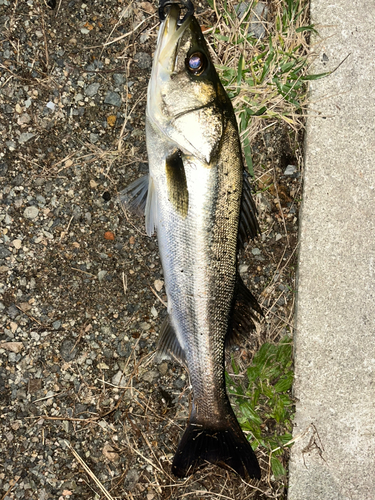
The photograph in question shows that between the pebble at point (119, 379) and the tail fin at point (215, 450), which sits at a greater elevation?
the pebble at point (119, 379)

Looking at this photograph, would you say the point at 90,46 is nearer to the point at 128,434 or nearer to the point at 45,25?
the point at 45,25

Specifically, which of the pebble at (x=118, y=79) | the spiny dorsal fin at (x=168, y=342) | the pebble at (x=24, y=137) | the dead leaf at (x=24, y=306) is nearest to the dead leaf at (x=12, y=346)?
the dead leaf at (x=24, y=306)

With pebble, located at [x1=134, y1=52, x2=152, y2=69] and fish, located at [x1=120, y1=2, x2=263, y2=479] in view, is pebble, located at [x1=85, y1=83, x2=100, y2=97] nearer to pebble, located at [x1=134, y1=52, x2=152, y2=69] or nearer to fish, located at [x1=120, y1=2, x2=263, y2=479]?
pebble, located at [x1=134, y1=52, x2=152, y2=69]

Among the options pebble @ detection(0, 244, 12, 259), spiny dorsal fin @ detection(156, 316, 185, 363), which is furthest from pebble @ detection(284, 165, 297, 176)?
pebble @ detection(0, 244, 12, 259)

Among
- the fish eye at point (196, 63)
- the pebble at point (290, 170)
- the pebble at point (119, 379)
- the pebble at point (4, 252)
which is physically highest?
the fish eye at point (196, 63)

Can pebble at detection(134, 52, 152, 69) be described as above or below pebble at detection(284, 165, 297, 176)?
above

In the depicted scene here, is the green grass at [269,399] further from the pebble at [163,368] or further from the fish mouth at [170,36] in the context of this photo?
the fish mouth at [170,36]

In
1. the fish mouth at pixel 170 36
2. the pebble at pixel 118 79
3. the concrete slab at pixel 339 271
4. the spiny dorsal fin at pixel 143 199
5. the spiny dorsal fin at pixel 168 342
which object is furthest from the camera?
the concrete slab at pixel 339 271
